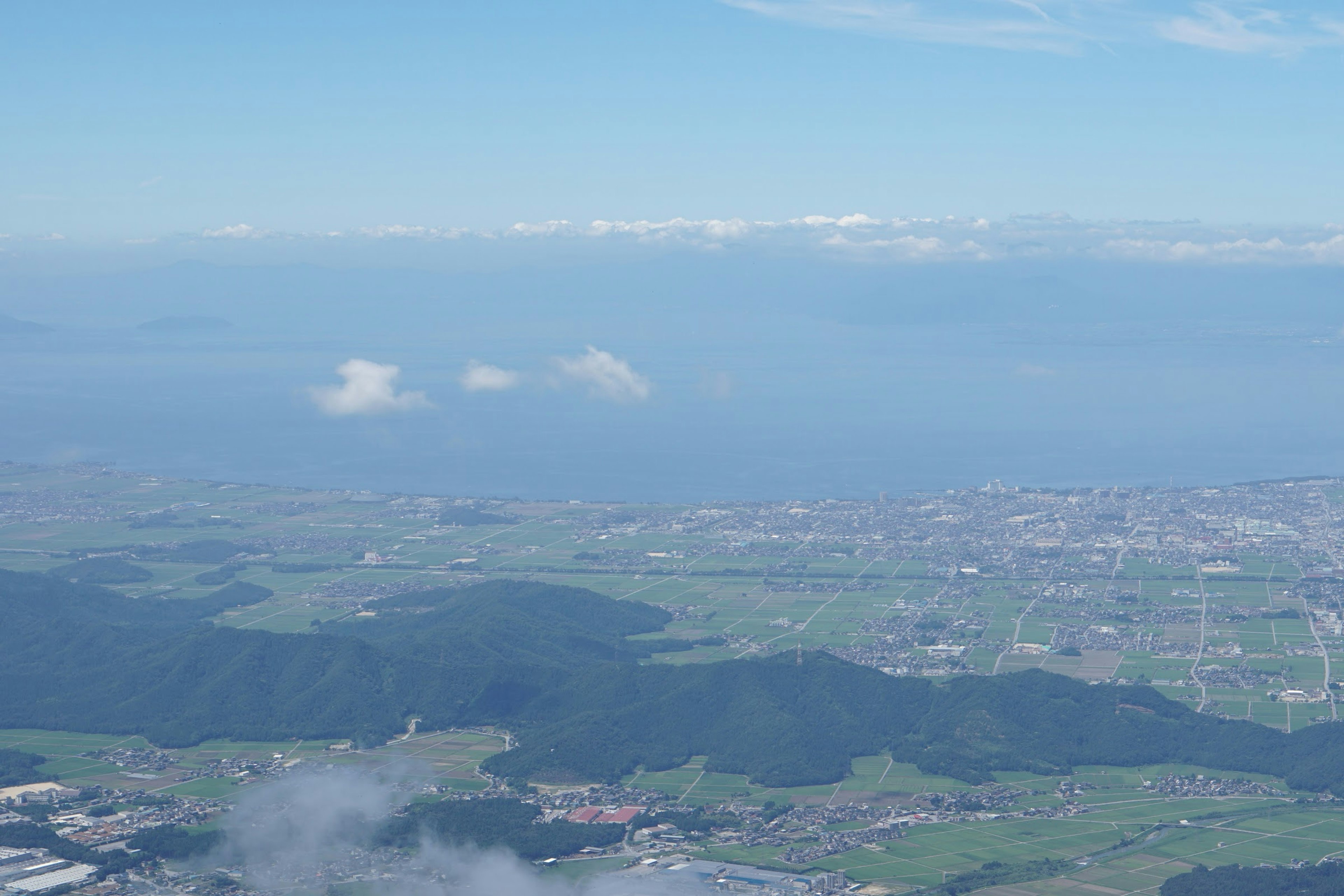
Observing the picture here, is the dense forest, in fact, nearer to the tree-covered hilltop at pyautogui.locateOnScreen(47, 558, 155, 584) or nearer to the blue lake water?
the tree-covered hilltop at pyautogui.locateOnScreen(47, 558, 155, 584)

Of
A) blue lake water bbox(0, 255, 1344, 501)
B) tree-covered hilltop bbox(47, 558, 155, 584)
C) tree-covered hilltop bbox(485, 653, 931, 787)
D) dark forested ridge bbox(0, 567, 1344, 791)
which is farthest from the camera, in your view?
blue lake water bbox(0, 255, 1344, 501)

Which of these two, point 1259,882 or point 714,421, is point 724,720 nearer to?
point 1259,882

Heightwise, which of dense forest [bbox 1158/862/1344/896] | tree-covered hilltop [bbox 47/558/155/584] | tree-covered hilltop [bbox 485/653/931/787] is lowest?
dense forest [bbox 1158/862/1344/896]

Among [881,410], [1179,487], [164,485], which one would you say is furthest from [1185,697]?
[881,410]

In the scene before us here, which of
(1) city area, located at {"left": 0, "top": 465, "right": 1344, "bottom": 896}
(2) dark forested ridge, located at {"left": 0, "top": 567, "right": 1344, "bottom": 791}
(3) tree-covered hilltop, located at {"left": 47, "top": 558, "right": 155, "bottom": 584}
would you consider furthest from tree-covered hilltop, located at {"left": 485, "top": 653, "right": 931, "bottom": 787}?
(3) tree-covered hilltop, located at {"left": 47, "top": 558, "right": 155, "bottom": 584}

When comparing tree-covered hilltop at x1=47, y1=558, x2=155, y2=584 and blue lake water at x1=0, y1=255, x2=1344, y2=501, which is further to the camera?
blue lake water at x1=0, y1=255, x2=1344, y2=501

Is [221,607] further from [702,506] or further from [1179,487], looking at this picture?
[1179,487]
